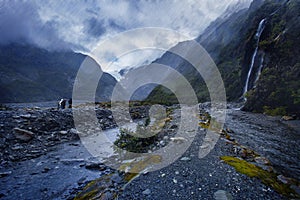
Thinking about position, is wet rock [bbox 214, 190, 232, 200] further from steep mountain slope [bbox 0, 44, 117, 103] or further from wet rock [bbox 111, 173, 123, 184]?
steep mountain slope [bbox 0, 44, 117, 103]

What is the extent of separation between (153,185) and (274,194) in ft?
7.49

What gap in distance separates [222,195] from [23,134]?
344 inches

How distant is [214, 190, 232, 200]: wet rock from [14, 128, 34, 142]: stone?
8317 mm

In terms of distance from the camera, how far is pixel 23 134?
7598mm

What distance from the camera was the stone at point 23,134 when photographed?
7391mm

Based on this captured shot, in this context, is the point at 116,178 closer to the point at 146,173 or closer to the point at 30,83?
the point at 146,173

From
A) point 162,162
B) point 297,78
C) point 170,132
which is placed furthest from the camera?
point 297,78

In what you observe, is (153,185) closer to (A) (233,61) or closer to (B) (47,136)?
(B) (47,136)

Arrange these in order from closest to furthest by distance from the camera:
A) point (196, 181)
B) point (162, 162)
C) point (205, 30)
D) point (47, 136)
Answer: point (196, 181)
point (162, 162)
point (47, 136)
point (205, 30)

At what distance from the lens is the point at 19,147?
6.76m

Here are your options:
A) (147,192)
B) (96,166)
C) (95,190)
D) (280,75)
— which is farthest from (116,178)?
(280,75)

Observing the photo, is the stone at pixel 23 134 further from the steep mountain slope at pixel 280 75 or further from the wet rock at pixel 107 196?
the steep mountain slope at pixel 280 75

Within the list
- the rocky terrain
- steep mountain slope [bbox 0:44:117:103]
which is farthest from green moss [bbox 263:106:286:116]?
steep mountain slope [bbox 0:44:117:103]

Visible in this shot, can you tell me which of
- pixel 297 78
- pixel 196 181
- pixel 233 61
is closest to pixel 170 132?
pixel 196 181
